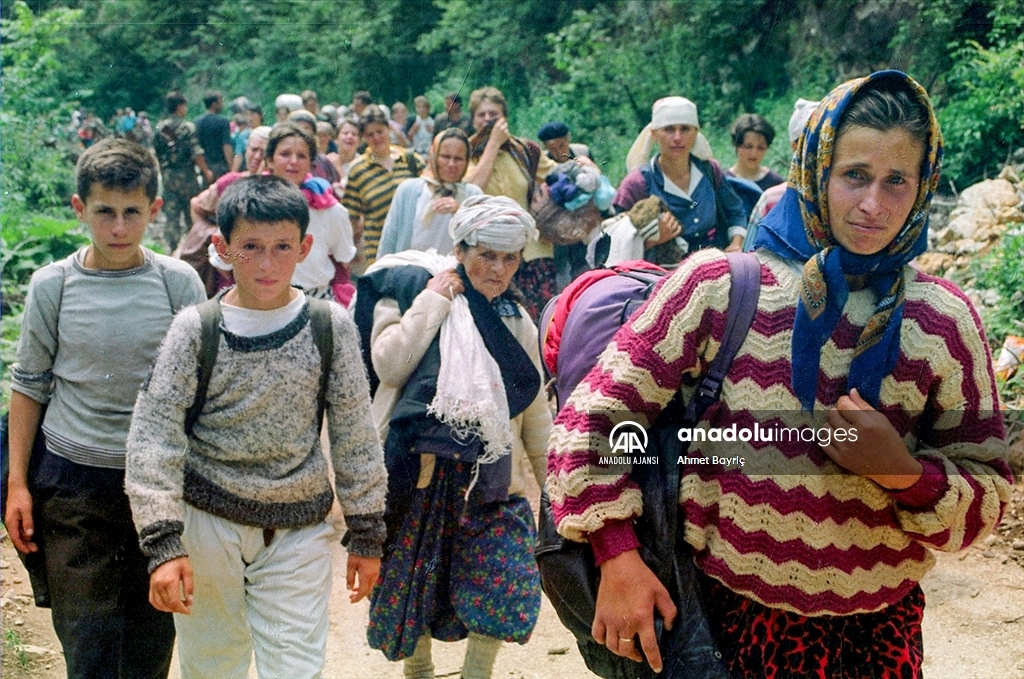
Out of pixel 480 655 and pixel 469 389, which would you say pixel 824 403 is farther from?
pixel 480 655

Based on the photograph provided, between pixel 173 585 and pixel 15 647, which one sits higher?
pixel 173 585

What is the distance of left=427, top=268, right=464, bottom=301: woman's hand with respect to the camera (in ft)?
12.8

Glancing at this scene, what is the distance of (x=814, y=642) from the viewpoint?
87.6 inches

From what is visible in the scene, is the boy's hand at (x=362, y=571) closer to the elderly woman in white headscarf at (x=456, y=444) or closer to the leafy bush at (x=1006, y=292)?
the elderly woman in white headscarf at (x=456, y=444)

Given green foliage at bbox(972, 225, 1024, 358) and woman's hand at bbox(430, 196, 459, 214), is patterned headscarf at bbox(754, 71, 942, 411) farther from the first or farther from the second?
green foliage at bbox(972, 225, 1024, 358)

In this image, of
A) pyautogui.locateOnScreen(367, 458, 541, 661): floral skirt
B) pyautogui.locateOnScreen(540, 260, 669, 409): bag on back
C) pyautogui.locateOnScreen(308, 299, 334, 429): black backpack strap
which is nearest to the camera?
pyautogui.locateOnScreen(540, 260, 669, 409): bag on back

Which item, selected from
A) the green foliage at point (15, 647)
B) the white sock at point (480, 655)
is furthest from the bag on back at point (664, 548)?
the green foliage at point (15, 647)

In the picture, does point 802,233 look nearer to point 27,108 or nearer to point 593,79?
point 27,108

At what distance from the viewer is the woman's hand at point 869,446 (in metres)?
1.99

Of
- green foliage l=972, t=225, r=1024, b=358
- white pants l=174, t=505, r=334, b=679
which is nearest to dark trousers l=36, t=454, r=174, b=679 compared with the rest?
white pants l=174, t=505, r=334, b=679

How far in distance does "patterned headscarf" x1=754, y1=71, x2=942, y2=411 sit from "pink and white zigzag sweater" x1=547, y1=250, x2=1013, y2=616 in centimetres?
3

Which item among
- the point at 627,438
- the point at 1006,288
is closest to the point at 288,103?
the point at 1006,288

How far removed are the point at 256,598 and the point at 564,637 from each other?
2137 millimetres

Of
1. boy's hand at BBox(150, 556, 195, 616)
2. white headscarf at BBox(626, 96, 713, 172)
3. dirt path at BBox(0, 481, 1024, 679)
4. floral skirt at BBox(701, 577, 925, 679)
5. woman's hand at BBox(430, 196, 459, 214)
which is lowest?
dirt path at BBox(0, 481, 1024, 679)
